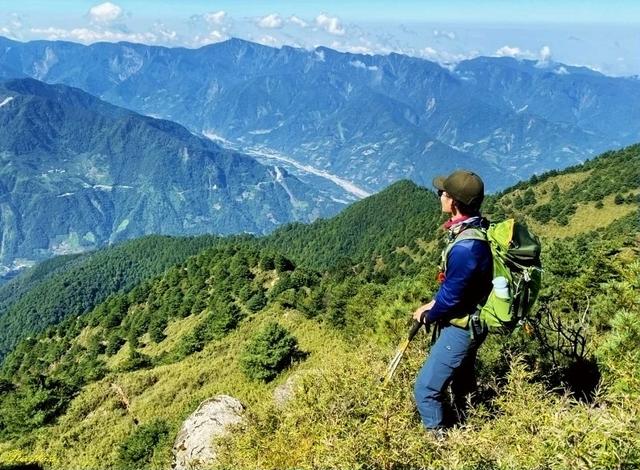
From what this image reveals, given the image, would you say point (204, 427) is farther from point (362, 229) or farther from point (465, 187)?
point (362, 229)

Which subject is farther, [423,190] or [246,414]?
[423,190]

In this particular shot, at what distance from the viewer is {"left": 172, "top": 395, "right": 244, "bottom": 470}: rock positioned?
13.9m

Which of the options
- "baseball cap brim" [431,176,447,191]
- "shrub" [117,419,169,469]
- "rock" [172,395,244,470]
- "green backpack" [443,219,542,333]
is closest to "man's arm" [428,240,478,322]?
"green backpack" [443,219,542,333]

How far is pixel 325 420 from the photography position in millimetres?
7727

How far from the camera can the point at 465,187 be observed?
7.60 metres

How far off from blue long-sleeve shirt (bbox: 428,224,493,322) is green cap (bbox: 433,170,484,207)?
0.64 meters

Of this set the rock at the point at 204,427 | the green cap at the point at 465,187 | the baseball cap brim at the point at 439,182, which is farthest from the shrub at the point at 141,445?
the green cap at the point at 465,187

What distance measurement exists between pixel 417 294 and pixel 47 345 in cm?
8365

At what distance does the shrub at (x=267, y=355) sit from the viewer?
30.5 meters

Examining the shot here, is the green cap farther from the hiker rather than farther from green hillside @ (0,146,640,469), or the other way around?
green hillside @ (0,146,640,469)

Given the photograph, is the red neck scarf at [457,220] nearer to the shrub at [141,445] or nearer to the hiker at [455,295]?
the hiker at [455,295]

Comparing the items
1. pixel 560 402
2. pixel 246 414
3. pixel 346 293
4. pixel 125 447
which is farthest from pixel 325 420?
pixel 346 293

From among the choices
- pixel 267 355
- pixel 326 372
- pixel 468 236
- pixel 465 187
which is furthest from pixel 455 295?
pixel 267 355

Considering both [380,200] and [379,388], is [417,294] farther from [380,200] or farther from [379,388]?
[380,200]
